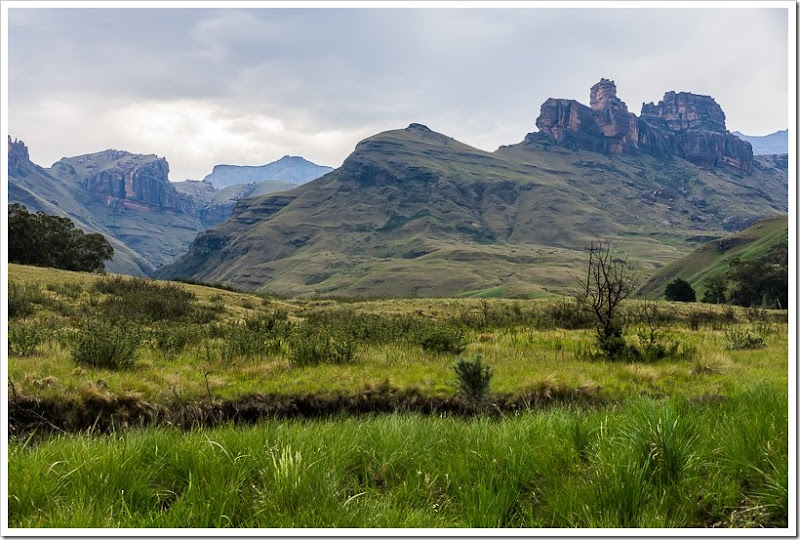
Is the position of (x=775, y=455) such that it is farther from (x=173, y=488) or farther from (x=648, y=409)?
(x=173, y=488)

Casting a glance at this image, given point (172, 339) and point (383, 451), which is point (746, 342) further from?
point (172, 339)

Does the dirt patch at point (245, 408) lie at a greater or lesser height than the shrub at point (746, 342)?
lesser

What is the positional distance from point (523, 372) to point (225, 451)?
28.2ft

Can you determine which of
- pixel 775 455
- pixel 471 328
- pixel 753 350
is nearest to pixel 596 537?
pixel 775 455

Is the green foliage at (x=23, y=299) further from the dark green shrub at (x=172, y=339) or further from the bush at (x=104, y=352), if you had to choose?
the bush at (x=104, y=352)

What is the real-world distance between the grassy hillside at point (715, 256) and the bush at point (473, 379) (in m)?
165

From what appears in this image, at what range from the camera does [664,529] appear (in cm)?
383

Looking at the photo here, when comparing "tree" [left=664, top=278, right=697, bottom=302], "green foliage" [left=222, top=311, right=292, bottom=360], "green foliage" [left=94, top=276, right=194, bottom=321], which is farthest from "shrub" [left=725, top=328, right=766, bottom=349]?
"tree" [left=664, top=278, right=697, bottom=302]

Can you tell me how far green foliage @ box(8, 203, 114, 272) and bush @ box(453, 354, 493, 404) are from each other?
60.3 metres

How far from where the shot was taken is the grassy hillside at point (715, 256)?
519ft

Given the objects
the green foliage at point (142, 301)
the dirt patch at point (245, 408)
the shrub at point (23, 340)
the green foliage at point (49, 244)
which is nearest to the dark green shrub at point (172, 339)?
the shrub at point (23, 340)

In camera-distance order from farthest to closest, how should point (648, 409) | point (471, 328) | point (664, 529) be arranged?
point (471, 328) < point (648, 409) < point (664, 529)

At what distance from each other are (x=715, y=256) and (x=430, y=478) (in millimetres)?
208726

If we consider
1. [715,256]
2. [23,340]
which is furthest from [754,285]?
[715,256]
